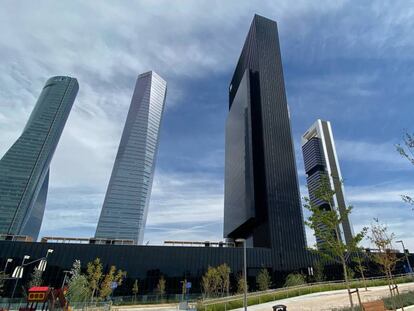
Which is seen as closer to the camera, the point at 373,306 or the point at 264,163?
the point at 373,306

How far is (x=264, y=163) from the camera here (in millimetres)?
101000

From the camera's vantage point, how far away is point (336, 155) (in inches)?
7485

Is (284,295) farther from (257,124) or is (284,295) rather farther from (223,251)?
(257,124)

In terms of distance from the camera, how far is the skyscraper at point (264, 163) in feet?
295

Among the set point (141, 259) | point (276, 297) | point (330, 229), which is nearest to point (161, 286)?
point (141, 259)

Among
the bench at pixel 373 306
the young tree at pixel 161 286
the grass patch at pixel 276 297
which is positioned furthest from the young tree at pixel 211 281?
the bench at pixel 373 306

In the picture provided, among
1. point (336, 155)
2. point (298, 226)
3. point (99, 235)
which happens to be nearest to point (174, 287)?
point (298, 226)

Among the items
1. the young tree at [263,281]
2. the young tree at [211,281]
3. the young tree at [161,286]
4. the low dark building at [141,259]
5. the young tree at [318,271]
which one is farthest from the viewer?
the young tree at [318,271]

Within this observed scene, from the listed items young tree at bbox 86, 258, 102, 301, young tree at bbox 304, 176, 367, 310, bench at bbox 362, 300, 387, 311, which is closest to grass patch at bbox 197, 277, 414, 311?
young tree at bbox 304, 176, 367, 310

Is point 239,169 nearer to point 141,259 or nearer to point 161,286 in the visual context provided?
point 141,259

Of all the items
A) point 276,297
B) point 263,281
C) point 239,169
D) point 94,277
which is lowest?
point 276,297

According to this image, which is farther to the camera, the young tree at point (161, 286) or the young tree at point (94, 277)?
the young tree at point (161, 286)

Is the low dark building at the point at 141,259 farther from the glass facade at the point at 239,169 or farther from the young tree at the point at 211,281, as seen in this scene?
the glass facade at the point at 239,169

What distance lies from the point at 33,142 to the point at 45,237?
156 metres
